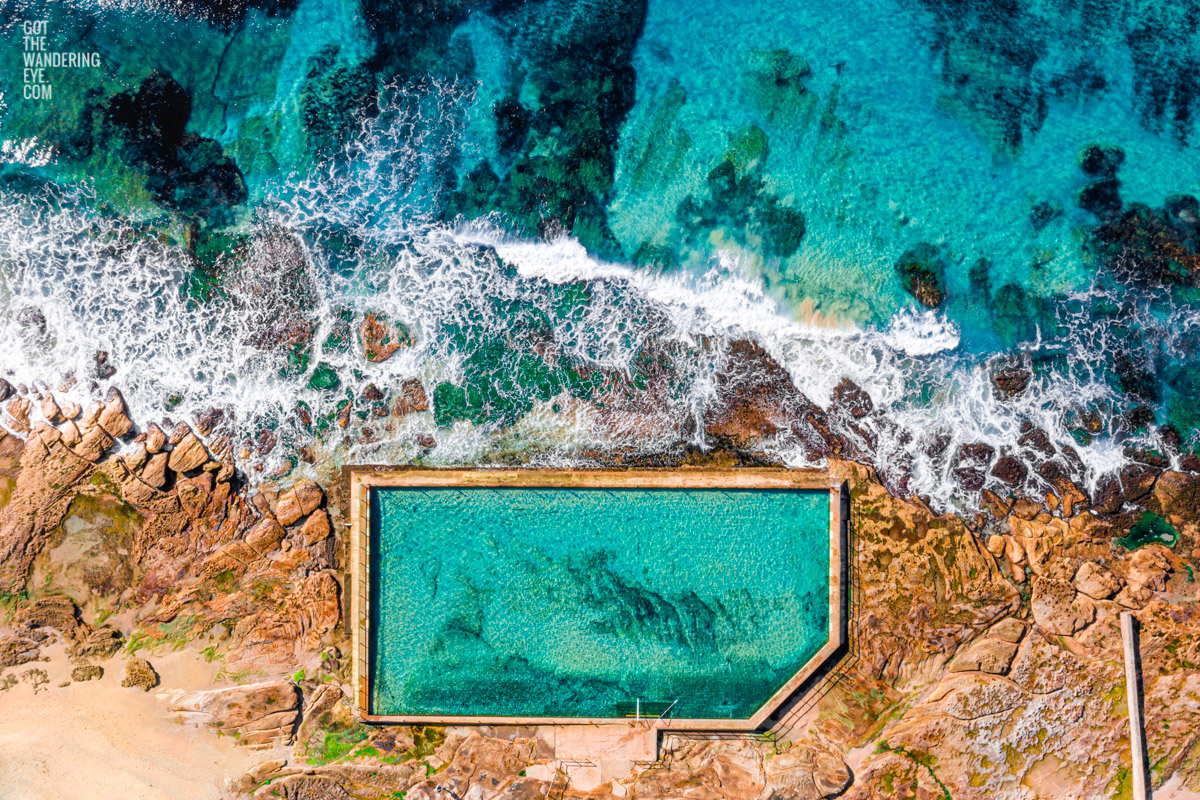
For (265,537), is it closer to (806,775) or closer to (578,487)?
(578,487)

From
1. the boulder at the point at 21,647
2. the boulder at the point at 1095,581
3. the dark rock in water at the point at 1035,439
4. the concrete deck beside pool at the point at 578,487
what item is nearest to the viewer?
the concrete deck beside pool at the point at 578,487

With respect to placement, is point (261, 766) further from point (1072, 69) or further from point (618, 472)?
point (1072, 69)

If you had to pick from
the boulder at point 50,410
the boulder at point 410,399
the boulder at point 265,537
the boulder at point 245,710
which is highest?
the boulder at point 410,399

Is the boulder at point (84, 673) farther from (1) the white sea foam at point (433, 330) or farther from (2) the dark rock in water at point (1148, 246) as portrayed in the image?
(2) the dark rock in water at point (1148, 246)

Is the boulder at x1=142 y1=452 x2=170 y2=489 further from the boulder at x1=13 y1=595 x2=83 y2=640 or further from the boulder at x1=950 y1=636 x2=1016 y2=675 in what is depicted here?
the boulder at x1=950 y1=636 x2=1016 y2=675

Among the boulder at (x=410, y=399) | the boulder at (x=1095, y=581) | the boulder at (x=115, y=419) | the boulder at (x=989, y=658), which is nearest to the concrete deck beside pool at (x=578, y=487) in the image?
the boulder at (x=410, y=399)

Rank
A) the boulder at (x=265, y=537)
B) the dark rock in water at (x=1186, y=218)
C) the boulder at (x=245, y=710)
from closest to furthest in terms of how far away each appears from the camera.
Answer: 1. the boulder at (x=245, y=710)
2. the boulder at (x=265, y=537)
3. the dark rock in water at (x=1186, y=218)

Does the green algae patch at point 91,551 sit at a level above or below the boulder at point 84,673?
above
